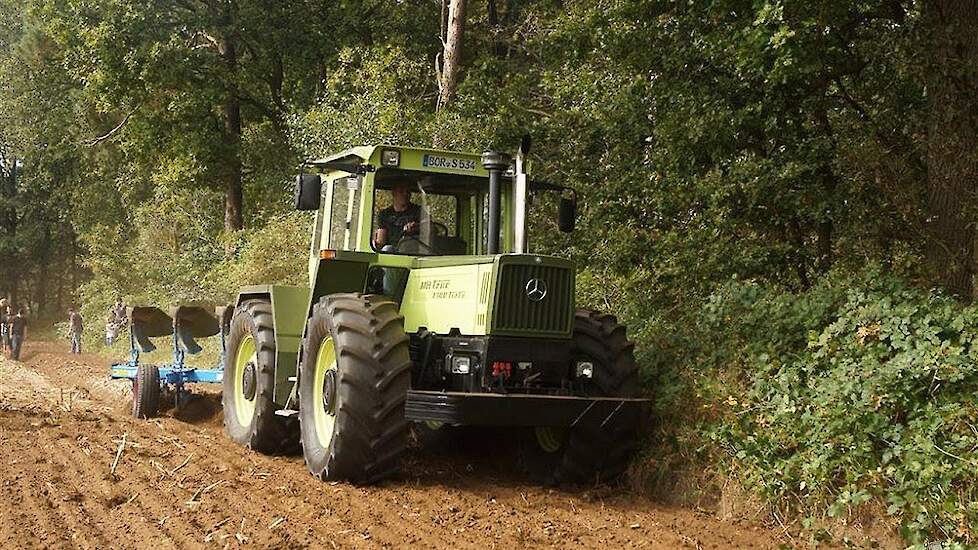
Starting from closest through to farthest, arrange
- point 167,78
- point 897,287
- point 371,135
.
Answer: point 897,287 < point 371,135 < point 167,78

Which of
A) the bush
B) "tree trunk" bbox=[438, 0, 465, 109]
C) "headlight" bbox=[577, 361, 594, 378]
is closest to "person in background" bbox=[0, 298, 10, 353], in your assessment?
"tree trunk" bbox=[438, 0, 465, 109]

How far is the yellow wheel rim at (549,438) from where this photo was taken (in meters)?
8.55

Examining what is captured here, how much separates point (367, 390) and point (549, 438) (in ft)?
6.11

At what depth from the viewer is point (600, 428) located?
7.93 metres

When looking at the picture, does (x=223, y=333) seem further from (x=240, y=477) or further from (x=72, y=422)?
(x=240, y=477)

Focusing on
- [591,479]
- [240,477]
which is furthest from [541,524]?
[240,477]

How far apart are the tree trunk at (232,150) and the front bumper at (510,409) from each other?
66.1 ft

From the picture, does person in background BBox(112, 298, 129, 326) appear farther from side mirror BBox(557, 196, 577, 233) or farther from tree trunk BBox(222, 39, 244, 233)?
side mirror BBox(557, 196, 577, 233)

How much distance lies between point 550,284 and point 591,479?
156 cm

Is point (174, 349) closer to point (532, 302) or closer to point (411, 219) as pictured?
point (411, 219)

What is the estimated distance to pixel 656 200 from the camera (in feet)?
37.8

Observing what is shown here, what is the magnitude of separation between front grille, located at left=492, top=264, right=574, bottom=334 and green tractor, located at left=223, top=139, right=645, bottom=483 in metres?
0.01

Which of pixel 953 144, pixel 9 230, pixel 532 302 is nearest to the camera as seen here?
pixel 532 302

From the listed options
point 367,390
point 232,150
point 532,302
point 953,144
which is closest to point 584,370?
point 532,302
